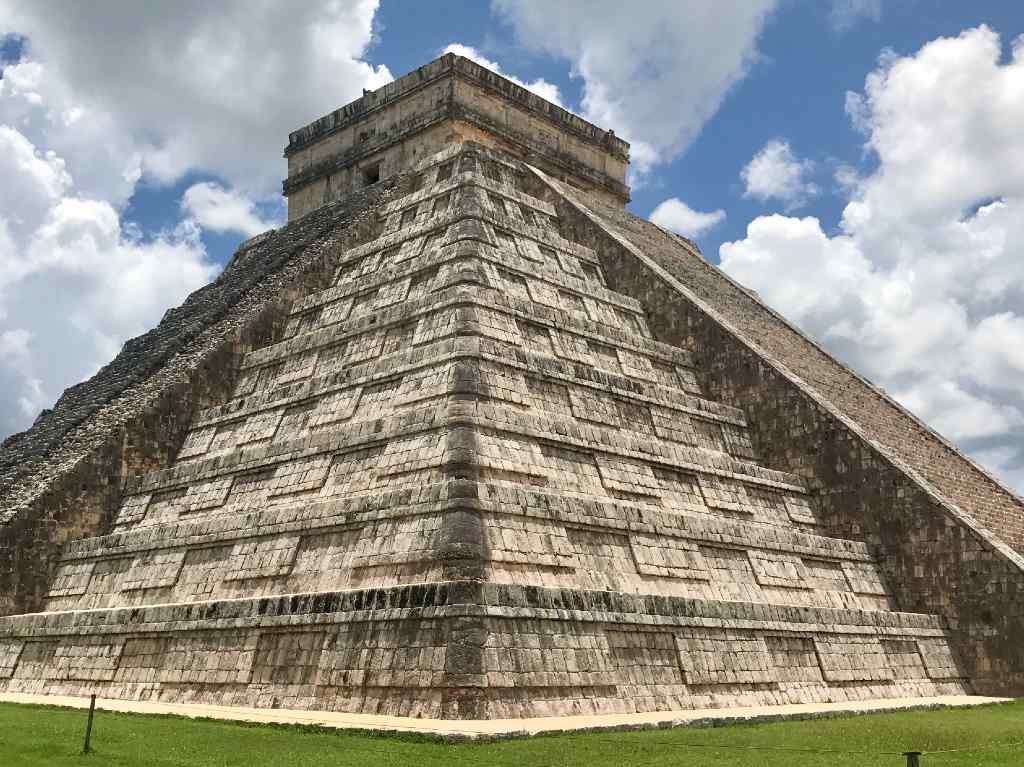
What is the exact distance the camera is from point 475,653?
29.9ft

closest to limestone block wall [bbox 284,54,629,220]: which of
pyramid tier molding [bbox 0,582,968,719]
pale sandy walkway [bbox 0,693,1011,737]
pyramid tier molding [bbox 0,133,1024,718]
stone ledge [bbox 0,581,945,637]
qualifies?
pyramid tier molding [bbox 0,133,1024,718]

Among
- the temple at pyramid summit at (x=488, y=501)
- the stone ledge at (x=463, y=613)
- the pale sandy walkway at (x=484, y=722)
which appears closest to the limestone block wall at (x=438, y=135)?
the temple at pyramid summit at (x=488, y=501)

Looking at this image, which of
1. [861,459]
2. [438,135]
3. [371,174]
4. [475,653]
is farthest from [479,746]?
[371,174]

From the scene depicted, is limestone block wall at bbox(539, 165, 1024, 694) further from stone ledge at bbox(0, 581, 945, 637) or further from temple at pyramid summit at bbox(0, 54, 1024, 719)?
stone ledge at bbox(0, 581, 945, 637)

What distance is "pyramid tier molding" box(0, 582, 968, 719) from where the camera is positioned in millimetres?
9281

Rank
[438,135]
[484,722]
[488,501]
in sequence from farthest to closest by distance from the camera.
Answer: [438,135] → [488,501] → [484,722]

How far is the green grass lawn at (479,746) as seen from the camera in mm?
7422

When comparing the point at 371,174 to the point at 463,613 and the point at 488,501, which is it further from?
the point at 463,613

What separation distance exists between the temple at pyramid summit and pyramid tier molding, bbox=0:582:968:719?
0.03 m

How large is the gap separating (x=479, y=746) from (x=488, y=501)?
3.12 m

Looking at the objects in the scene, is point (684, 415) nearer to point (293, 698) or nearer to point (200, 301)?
point (293, 698)

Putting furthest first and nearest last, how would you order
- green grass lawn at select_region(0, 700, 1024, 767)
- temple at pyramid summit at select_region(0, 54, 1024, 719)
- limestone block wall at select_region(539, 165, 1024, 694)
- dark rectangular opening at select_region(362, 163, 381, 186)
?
1. dark rectangular opening at select_region(362, 163, 381, 186)
2. limestone block wall at select_region(539, 165, 1024, 694)
3. temple at pyramid summit at select_region(0, 54, 1024, 719)
4. green grass lawn at select_region(0, 700, 1024, 767)

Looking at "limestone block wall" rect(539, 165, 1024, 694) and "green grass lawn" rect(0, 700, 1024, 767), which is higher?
"limestone block wall" rect(539, 165, 1024, 694)

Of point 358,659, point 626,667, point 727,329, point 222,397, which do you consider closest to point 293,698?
point 358,659
